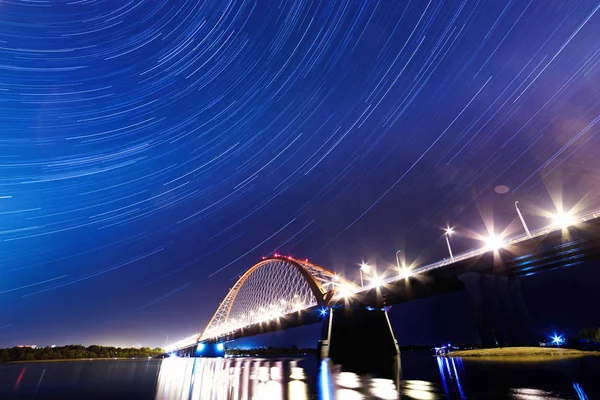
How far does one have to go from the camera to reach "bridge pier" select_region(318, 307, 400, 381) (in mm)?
50688

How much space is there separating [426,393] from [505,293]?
36046 mm

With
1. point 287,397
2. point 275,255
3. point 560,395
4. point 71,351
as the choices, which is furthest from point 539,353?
point 71,351

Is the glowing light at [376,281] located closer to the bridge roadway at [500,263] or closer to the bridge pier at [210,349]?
the bridge roadway at [500,263]

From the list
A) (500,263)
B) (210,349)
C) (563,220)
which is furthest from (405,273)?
(210,349)

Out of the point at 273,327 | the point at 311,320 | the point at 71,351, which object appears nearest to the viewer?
the point at 311,320

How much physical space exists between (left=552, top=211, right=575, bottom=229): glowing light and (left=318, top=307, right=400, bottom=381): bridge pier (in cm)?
3070

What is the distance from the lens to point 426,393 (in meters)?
11.8

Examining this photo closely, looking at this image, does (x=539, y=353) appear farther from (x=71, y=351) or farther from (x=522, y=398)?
(x=71, y=351)

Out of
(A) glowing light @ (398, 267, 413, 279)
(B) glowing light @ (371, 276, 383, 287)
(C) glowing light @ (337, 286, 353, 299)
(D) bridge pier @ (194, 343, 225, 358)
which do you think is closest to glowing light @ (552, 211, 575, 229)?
(A) glowing light @ (398, 267, 413, 279)

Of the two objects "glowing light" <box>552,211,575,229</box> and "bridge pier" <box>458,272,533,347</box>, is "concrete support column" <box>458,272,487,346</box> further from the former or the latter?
"glowing light" <box>552,211,575,229</box>

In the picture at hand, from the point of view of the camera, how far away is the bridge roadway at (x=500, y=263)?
31.7 meters

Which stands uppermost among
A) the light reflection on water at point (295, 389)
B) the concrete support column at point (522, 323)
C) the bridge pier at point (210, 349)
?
the bridge pier at point (210, 349)

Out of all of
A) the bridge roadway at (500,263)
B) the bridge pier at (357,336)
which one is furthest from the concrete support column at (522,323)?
the bridge pier at (357,336)

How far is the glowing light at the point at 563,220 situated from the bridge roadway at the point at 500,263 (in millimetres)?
480
